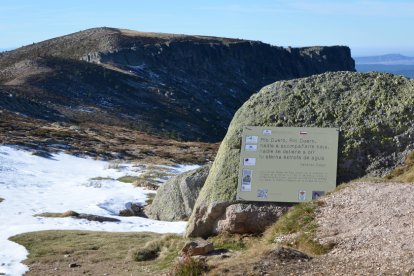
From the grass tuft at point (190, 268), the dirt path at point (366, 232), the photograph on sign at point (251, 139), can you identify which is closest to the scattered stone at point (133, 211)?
the photograph on sign at point (251, 139)

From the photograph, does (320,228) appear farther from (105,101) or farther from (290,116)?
(105,101)

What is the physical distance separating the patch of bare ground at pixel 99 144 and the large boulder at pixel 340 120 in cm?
3263

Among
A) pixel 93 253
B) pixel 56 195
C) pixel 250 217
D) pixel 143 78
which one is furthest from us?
pixel 143 78

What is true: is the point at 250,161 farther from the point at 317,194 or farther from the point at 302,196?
the point at 317,194

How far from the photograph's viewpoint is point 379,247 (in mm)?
9977

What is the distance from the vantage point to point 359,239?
34.5ft

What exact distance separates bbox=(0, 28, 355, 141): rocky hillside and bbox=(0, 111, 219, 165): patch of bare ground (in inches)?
464

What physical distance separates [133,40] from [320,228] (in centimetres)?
14412

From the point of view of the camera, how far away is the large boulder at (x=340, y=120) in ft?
47.8

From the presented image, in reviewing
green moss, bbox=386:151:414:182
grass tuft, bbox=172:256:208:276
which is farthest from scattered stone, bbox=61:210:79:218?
grass tuft, bbox=172:256:208:276

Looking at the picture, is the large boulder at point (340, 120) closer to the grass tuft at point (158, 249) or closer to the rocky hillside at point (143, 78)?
the grass tuft at point (158, 249)

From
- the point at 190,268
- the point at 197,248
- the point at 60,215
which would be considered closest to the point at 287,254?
the point at 190,268

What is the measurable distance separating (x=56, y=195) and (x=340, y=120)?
19131mm

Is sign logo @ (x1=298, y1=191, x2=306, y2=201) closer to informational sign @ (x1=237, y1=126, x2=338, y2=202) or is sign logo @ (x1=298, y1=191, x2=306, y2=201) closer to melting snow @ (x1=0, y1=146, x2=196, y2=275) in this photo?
informational sign @ (x1=237, y1=126, x2=338, y2=202)
